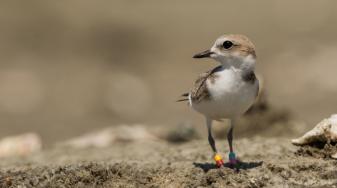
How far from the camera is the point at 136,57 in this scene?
59.4 feet

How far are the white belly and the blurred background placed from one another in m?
7.08

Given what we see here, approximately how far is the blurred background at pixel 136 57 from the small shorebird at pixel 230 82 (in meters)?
7.05

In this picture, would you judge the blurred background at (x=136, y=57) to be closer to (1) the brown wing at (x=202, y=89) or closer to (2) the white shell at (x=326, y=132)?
(2) the white shell at (x=326, y=132)

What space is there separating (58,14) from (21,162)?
39.2 ft

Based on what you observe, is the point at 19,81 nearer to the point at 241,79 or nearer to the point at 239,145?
the point at 239,145

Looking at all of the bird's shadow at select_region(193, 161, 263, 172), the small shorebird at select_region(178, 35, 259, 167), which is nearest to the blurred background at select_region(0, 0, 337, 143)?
the bird's shadow at select_region(193, 161, 263, 172)

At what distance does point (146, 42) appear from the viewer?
18.8m

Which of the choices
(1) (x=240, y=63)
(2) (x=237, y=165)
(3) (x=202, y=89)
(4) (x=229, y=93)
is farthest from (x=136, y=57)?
(4) (x=229, y=93)

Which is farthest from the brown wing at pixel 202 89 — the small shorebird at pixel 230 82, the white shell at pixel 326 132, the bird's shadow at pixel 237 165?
the white shell at pixel 326 132

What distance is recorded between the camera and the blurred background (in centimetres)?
1555

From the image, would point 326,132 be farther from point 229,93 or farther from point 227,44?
point 227,44

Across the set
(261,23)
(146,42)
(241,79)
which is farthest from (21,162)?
(261,23)

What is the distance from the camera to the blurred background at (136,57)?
15.6 meters

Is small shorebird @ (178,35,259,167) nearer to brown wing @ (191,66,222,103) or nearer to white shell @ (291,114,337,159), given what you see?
brown wing @ (191,66,222,103)
